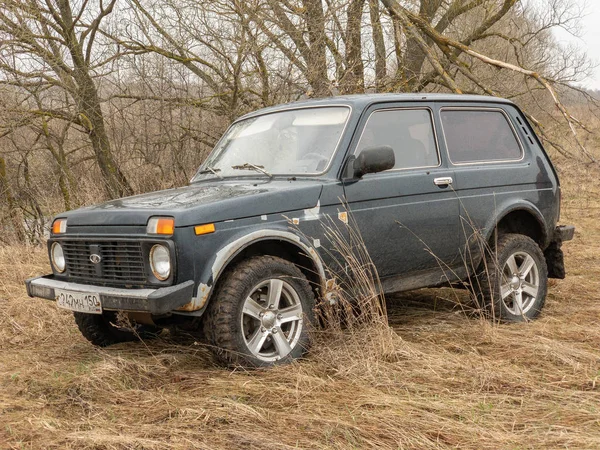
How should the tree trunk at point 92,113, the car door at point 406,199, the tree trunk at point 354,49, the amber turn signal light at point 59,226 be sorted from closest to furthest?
the amber turn signal light at point 59,226 → the car door at point 406,199 → the tree trunk at point 354,49 → the tree trunk at point 92,113

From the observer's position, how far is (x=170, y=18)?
10.9 meters

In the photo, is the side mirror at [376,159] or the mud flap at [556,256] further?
the mud flap at [556,256]

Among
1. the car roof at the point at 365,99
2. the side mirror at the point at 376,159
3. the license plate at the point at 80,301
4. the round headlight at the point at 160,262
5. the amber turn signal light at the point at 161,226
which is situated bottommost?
the license plate at the point at 80,301

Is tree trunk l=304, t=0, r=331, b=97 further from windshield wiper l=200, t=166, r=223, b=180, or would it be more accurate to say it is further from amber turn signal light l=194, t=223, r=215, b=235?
amber turn signal light l=194, t=223, r=215, b=235

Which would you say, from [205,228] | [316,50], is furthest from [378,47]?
[205,228]

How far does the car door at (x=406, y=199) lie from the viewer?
4.83m

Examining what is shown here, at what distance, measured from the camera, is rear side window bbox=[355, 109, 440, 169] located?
16.6 ft

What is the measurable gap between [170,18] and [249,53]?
1.49 metres

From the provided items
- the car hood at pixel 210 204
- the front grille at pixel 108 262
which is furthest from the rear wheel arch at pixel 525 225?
the front grille at pixel 108 262

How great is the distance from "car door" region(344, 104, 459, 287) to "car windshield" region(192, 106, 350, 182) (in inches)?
8.4

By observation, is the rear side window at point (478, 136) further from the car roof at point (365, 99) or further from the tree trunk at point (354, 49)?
the tree trunk at point (354, 49)

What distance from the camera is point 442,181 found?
523cm

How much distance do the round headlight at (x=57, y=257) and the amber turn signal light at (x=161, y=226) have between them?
1015 millimetres

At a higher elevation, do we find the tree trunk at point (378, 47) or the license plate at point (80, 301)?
the tree trunk at point (378, 47)
